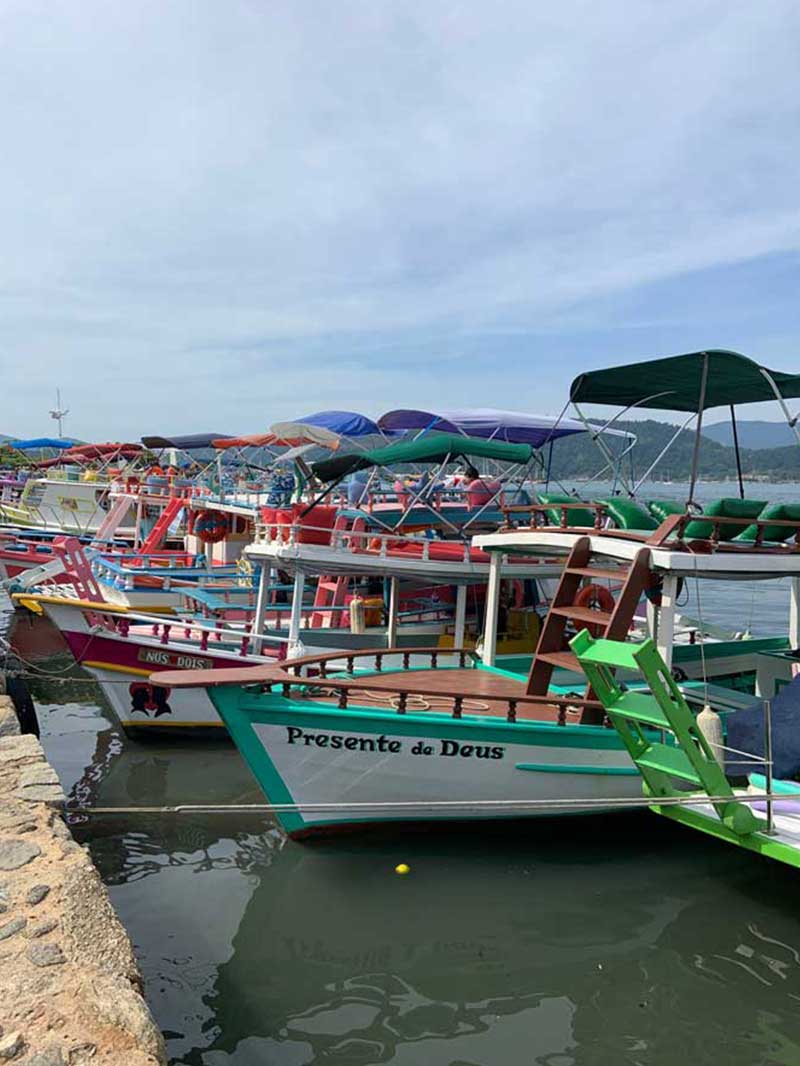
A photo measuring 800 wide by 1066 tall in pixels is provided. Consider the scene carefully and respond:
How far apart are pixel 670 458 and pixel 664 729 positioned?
1796 centimetres

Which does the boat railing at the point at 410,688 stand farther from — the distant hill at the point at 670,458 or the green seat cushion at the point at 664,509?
the distant hill at the point at 670,458

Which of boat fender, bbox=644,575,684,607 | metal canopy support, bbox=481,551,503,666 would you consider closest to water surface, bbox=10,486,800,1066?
metal canopy support, bbox=481,551,503,666

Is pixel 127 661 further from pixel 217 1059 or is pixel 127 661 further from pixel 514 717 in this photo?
pixel 217 1059

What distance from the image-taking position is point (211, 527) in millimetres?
21906

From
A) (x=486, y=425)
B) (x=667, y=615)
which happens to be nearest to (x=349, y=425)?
(x=486, y=425)

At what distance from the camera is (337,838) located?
8734 millimetres

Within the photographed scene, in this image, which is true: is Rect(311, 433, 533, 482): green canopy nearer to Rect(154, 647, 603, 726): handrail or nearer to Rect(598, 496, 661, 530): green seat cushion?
Rect(598, 496, 661, 530): green seat cushion

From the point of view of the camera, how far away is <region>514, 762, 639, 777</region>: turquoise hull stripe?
8328 millimetres

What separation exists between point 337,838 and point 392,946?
1.83 meters

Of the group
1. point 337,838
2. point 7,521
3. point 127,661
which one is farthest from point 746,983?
point 7,521

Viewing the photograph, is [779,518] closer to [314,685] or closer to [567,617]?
Result: [567,617]

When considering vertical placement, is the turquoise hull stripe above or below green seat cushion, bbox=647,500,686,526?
below

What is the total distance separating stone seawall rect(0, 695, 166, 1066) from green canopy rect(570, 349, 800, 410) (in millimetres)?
7626

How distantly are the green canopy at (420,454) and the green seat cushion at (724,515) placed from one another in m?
3.93
